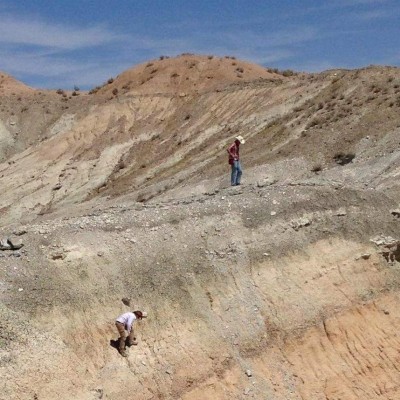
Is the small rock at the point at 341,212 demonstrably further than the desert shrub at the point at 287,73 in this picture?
No

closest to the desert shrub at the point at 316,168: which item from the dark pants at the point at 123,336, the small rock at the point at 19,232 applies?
the small rock at the point at 19,232

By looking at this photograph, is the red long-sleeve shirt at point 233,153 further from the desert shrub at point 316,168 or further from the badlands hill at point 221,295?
the desert shrub at point 316,168

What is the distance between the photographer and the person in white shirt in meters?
13.9

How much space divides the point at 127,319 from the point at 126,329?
205mm

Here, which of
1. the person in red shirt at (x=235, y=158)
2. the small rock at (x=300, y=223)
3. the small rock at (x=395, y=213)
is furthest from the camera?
the person in red shirt at (x=235, y=158)

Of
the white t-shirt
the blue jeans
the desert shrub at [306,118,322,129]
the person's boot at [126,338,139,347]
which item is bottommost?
the person's boot at [126,338,139,347]

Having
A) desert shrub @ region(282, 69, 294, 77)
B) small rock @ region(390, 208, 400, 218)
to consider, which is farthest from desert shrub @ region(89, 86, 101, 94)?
small rock @ region(390, 208, 400, 218)

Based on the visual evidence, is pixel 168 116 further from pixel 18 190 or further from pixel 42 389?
pixel 42 389

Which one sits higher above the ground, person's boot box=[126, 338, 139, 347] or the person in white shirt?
the person in white shirt

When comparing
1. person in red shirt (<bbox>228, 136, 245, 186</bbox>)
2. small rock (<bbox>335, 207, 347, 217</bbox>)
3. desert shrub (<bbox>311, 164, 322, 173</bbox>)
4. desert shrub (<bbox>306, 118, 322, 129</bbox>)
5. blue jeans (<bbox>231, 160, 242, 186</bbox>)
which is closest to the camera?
small rock (<bbox>335, 207, 347, 217</bbox>)

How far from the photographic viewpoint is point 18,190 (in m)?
39.4

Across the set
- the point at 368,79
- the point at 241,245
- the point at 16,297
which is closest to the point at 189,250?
the point at 241,245

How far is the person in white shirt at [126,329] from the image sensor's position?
1393 centimetres

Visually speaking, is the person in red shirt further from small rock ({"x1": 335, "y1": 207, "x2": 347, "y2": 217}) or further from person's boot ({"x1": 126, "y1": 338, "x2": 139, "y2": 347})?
person's boot ({"x1": 126, "y1": 338, "x2": 139, "y2": 347})
